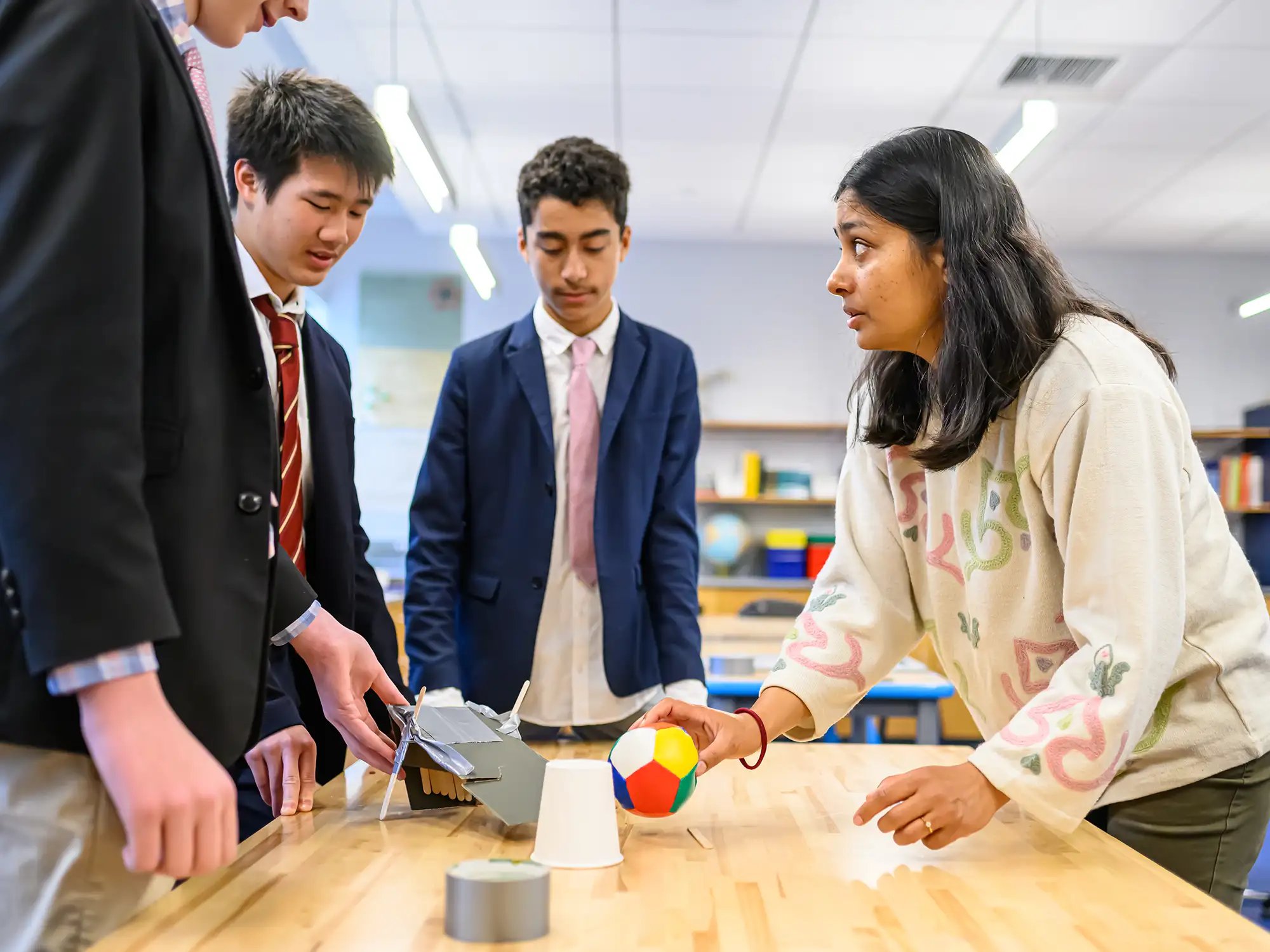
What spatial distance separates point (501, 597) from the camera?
2006 millimetres

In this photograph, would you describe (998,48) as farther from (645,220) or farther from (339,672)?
(339,672)

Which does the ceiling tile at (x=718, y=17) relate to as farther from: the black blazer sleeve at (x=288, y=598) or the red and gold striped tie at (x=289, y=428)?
the black blazer sleeve at (x=288, y=598)

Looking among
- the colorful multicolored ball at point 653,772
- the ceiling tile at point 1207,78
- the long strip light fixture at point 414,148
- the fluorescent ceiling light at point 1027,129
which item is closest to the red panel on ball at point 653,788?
the colorful multicolored ball at point 653,772

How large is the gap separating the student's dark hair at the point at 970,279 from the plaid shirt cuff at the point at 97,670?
3.13 feet

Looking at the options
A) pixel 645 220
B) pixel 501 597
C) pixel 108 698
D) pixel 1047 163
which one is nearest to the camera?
pixel 108 698

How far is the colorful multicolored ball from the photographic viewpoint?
1.21 m

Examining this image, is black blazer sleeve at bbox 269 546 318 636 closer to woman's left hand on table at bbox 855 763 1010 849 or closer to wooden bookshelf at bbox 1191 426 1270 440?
woman's left hand on table at bbox 855 763 1010 849

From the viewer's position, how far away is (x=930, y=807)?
112 centimetres

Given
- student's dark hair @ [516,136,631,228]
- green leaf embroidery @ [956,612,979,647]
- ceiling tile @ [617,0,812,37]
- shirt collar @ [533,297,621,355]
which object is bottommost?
green leaf embroidery @ [956,612,979,647]

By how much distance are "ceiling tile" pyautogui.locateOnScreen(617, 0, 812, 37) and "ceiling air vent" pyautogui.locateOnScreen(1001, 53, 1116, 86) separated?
1078 mm

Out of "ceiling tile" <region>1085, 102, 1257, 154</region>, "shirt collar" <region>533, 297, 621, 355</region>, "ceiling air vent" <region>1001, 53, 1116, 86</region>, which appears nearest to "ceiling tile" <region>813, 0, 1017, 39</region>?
"ceiling air vent" <region>1001, 53, 1116, 86</region>

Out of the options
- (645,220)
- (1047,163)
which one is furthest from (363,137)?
(645,220)

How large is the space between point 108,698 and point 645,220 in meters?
6.80

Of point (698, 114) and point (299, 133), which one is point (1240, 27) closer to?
point (698, 114)
